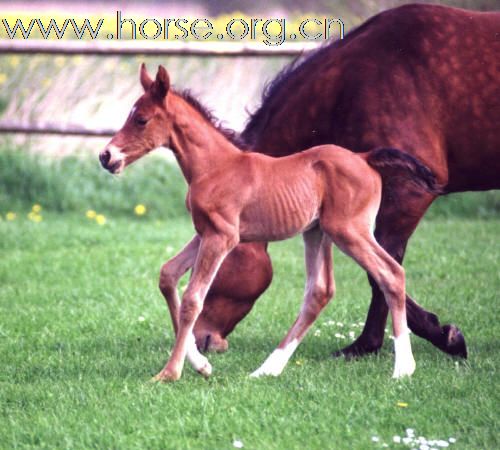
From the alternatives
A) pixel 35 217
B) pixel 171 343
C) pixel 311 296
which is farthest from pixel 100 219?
pixel 311 296

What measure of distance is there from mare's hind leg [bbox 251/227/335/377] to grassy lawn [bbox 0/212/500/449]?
10 centimetres

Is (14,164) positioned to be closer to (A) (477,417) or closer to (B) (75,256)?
(B) (75,256)

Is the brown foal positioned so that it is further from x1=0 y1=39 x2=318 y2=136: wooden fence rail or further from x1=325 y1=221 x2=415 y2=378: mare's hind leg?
x1=0 y1=39 x2=318 y2=136: wooden fence rail

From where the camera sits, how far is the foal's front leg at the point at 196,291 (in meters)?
5.23

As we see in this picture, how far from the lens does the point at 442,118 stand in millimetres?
6070

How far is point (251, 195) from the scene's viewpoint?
535 cm

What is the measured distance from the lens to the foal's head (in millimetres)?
5270

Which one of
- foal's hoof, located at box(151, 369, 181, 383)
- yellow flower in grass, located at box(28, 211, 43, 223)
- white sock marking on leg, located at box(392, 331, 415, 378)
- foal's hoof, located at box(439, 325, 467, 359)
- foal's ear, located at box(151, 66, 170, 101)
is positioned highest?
foal's ear, located at box(151, 66, 170, 101)

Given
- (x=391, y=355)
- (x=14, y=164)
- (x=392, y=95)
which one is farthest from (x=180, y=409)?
(x=14, y=164)

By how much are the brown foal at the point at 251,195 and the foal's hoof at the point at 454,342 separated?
52cm

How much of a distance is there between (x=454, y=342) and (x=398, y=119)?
1.21 m

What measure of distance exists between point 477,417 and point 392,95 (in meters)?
2.03
